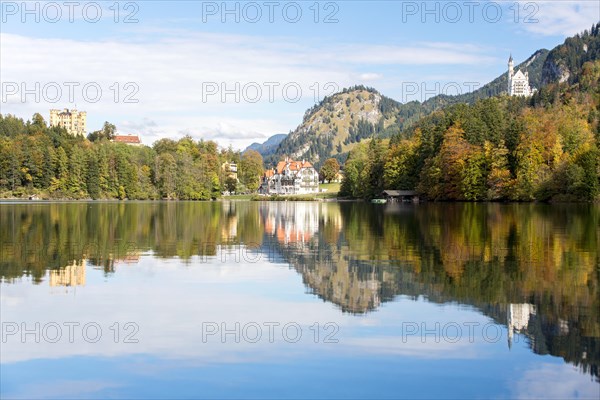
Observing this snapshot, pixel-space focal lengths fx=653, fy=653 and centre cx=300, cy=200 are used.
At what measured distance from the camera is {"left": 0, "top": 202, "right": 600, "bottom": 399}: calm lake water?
9672mm

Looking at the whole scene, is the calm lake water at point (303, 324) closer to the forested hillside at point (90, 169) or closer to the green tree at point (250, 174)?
the forested hillside at point (90, 169)

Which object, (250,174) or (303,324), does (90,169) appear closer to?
(250,174)

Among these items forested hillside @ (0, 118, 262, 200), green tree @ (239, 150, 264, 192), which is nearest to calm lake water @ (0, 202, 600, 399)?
forested hillside @ (0, 118, 262, 200)

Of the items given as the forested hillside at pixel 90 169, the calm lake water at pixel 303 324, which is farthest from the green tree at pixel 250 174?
the calm lake water at pixel 303 324

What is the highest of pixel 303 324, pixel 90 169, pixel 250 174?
pixel 250 174

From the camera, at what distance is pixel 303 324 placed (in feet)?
44.3

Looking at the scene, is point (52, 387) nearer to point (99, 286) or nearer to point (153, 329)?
point (153, 329)

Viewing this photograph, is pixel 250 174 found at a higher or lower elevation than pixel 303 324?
higher

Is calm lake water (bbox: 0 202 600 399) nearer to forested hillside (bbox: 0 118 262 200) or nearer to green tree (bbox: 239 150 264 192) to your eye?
forested hillside (bbox: 0 118 262 200)

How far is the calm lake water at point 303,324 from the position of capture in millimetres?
9672

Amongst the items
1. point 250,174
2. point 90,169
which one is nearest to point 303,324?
point 90,169

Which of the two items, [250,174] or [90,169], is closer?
[90,169]

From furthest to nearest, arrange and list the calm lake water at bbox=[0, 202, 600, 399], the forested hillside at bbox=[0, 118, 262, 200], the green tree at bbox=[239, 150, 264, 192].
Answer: the green tree at bbox=[239, 150, 264, 192]
the forested hillside at bbox=[0, 118, 262, 200]
the calm lake water at bbox=[0, 202, 600, 399]

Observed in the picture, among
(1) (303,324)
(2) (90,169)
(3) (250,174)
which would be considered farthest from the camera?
(3) (250,174)
